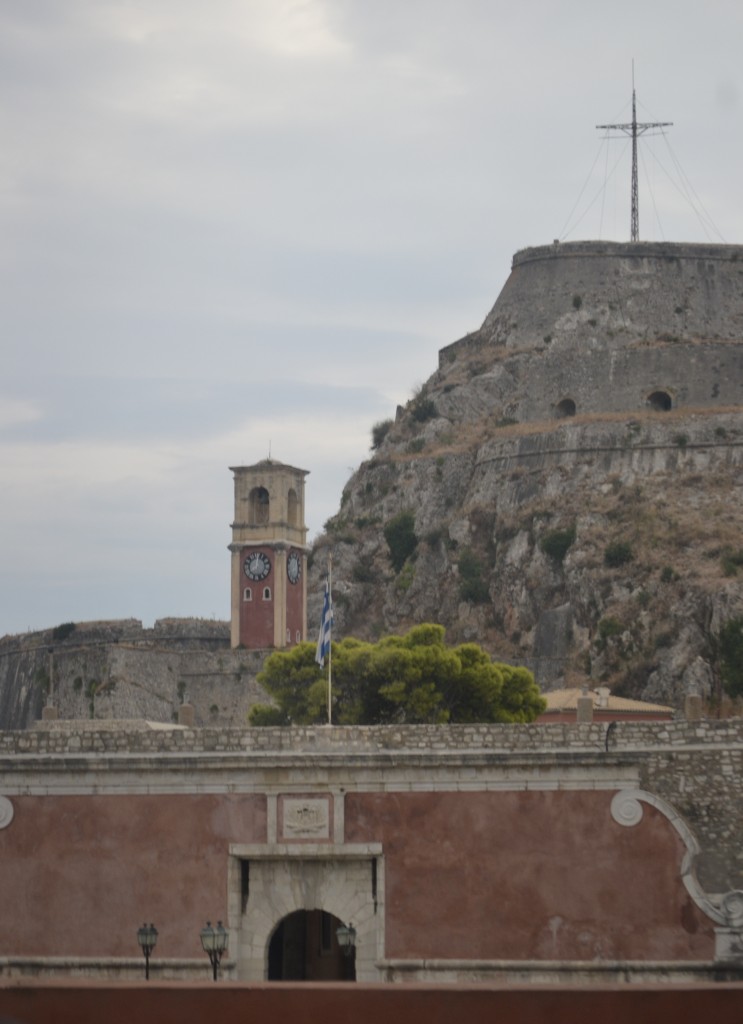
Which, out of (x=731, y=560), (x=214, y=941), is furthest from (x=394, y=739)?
(x=731, y=560)

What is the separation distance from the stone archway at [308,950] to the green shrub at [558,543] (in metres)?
46.7

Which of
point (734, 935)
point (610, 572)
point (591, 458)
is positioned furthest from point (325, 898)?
point (591, 458)

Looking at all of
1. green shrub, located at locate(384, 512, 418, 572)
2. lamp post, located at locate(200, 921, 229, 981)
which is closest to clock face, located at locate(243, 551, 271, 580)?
green shrub, located at locate(384, 512, 418, 572)

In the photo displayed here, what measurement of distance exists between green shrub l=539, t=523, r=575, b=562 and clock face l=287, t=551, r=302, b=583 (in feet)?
34.6

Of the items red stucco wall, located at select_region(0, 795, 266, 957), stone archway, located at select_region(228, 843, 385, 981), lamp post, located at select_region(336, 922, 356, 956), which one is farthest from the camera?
red stucco wall, located at select_region(0, 795, 266, 957)

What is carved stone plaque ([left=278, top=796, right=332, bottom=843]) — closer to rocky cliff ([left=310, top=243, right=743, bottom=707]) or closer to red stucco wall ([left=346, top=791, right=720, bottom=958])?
Answer: red stucco wall ([left=346, top=791, right=720, bottom=958])

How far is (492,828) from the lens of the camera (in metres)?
24.4

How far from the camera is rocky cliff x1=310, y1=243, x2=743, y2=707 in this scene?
6988 cm

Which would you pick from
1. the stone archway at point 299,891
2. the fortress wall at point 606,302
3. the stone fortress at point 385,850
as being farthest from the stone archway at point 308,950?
the fortress wall at point 606,302

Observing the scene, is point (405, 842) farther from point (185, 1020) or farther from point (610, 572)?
point (610, 572)

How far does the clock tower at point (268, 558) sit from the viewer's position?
7900cm

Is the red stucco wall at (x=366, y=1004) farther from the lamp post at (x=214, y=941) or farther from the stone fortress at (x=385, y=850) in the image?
the stone fortress at (x=385, y=850)

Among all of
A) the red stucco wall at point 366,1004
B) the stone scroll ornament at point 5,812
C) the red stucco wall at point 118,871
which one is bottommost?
the red stucco wall at point 366,1004

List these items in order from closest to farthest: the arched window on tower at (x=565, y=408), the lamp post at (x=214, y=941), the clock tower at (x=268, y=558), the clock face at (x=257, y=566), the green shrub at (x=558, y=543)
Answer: the lamp post at (x=214, y=941) → the green shrub at (x=558, y=543) → the clock tower at (x=268, y=558) → the clock face at (x=257, y=566) → the arched window on tower at (x=565, y=408)
